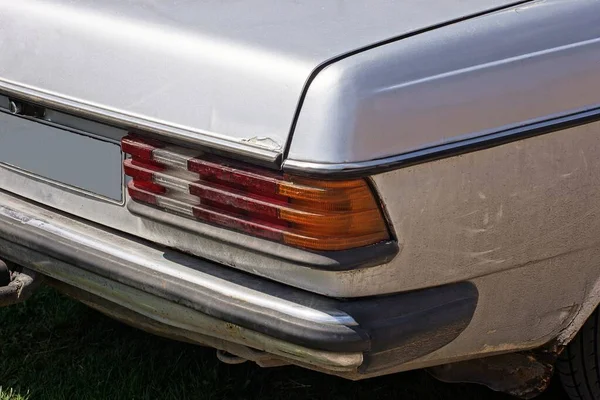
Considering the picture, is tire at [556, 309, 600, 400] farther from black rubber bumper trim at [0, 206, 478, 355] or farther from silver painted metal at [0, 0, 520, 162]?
silver painted metal at [0, 0, 520, 162]

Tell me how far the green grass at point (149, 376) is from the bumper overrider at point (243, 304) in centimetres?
76

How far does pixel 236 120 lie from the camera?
2104 mm

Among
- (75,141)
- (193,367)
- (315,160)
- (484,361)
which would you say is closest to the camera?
(315,160)

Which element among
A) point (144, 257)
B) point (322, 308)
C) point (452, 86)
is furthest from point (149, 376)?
point (452, 86)

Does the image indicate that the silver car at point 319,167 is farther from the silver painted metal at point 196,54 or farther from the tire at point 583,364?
the tire at point 583,364

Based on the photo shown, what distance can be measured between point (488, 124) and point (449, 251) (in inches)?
11.6

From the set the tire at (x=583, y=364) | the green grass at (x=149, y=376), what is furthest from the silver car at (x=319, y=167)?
the green grass at (x=149, y=376)

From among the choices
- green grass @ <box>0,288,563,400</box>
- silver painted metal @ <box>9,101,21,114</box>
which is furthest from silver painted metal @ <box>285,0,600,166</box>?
green grass @ <box>0,288,563,400</box>

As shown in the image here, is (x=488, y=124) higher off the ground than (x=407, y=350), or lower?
higher

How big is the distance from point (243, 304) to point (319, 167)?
37 cm

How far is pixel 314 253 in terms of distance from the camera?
211cm

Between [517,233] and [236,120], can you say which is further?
[517,233]

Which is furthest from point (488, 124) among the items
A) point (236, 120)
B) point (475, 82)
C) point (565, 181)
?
point (236, 120)

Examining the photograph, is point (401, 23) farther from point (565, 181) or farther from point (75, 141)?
point (75, 141)
